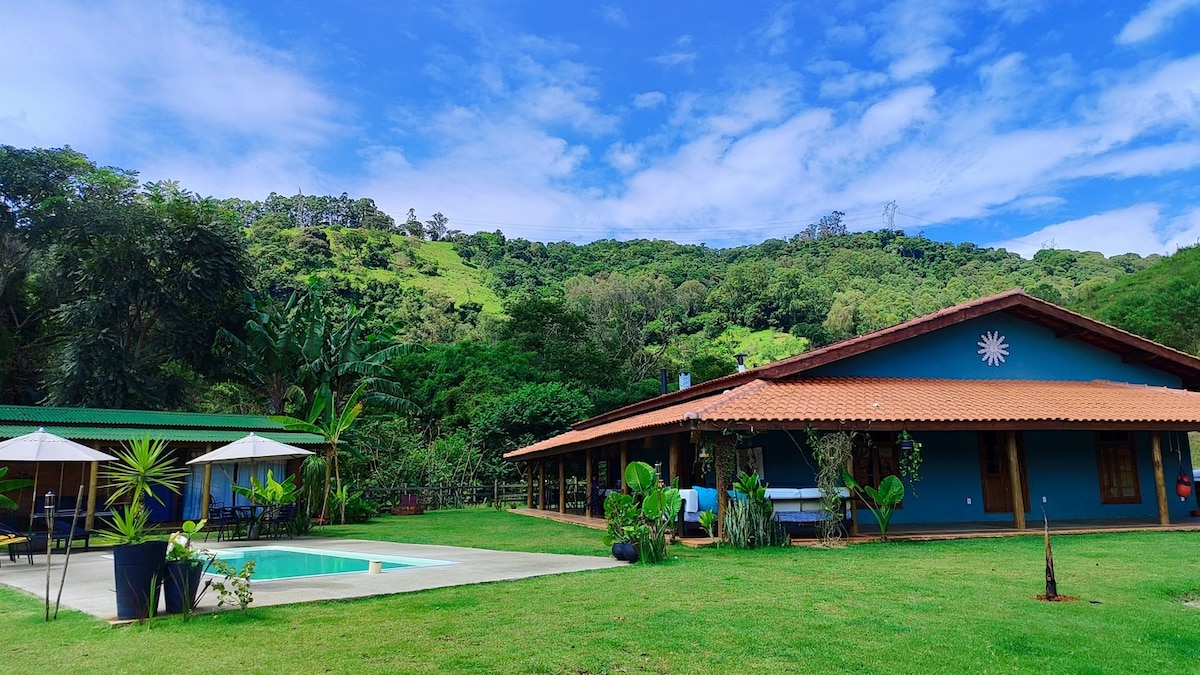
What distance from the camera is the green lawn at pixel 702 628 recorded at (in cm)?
502

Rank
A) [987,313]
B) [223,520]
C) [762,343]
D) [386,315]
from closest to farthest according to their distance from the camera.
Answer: [223,520], [987,313], [762,343], [386,315]

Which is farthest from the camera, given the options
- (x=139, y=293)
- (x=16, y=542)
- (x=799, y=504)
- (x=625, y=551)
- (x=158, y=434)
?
(x=139, y=293)

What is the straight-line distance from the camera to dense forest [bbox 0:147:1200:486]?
29.0 meters

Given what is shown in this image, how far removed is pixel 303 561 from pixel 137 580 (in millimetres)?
5945

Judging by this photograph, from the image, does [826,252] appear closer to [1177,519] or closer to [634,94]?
[634,94]

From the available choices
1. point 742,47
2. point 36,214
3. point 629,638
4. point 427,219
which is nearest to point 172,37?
point 742,47

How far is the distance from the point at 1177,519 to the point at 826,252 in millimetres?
65955

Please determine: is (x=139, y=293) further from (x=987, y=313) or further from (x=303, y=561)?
(x=987, y=313)

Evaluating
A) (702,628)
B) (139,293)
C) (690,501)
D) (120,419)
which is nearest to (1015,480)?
(690,501)

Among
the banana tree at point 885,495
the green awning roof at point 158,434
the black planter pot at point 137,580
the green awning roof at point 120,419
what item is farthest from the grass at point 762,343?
the black planter pot at point 137,580

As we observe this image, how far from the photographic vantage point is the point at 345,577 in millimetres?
9234

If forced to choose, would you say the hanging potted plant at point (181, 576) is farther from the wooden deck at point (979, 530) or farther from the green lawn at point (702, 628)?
the wooden deck at point (979, 530)

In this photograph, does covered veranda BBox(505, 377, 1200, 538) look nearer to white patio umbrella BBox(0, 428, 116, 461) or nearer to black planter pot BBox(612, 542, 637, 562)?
black planter pot BBox(612, 542, 637, 562)

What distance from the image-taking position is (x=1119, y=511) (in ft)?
53.7
